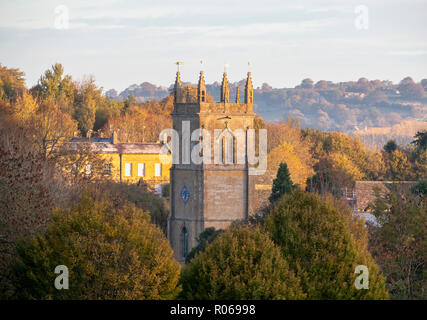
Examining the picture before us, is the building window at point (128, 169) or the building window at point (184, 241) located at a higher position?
the building window at point (128, 169)

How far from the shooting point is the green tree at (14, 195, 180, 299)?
73.8 feet

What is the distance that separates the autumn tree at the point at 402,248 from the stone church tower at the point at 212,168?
21.4 m

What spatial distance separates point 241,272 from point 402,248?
1180 cm

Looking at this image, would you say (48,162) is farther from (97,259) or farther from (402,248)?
(97,259)

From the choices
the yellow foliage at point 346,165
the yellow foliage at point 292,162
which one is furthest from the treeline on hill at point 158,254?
the yellow foliage at point 346,165

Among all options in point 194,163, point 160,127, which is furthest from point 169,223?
point 160,127

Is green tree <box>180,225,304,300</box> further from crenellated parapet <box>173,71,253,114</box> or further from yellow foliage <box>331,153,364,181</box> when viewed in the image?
yellow foliage <box>331,153,364,181</box>

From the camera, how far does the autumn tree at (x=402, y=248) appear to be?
31.1m

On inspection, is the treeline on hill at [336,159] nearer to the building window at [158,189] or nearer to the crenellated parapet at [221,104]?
the building window at [158,189]

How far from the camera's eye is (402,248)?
32531 mm

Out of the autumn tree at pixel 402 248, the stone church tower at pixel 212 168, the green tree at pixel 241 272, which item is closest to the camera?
the green tree at pixel 241 272

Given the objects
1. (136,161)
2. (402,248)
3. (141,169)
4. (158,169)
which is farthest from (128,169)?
(402,248)

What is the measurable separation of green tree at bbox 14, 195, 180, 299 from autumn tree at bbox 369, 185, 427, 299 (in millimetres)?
10153

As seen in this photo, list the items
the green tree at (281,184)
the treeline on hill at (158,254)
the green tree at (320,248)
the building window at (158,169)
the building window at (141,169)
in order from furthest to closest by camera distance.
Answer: the building window at (158,169) → the building window at (141,169) → the green tree at (281,184) → the green tree at (320,248) → the treeline on hill at (158,254)
